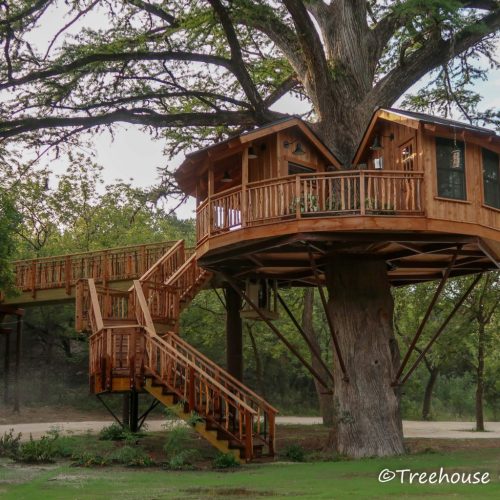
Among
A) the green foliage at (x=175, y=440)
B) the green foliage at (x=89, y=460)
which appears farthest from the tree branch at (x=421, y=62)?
the green foliage at (x=89, y=460)

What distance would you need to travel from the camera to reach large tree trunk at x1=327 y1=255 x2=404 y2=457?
773 inches

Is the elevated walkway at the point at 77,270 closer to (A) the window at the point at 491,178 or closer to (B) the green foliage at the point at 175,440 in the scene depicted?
(B) the green foliage at the point at 175,440

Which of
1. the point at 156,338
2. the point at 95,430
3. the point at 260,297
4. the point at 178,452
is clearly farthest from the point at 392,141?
the point at 95,430

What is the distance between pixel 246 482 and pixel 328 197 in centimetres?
724

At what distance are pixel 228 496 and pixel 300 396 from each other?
43083mm

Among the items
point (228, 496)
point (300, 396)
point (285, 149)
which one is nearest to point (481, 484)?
point (228, 496)

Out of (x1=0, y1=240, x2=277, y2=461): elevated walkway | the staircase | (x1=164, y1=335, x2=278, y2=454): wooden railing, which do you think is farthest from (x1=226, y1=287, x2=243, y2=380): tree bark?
(x1=164, y1=335, x2=278, y2=454): wooden railing

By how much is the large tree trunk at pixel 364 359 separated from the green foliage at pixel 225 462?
13.7 feet

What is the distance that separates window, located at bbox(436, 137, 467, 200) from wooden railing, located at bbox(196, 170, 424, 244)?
68 centimetres

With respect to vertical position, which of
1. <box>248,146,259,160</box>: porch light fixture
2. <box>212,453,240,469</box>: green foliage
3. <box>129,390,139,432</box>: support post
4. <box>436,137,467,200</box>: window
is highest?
<box>248,146,259,160</box>: porch light fixture

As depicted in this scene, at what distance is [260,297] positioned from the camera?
23.9 m

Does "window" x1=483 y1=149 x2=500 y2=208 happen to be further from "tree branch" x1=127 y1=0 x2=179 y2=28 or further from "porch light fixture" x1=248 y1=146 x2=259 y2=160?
"tree branch" x1=127 y1=0 x2=179 y2=28

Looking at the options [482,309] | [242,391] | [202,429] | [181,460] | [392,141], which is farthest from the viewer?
[482,309]

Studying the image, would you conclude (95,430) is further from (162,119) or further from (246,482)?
(246,482)
